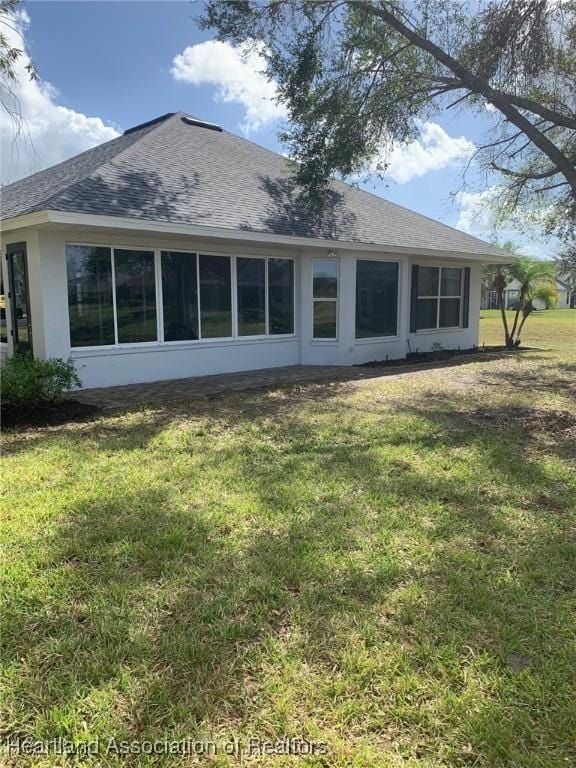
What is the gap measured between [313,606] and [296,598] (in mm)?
119

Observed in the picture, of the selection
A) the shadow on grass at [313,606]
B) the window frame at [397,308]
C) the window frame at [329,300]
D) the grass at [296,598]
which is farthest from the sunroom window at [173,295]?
the shadow on grass at [313,606]

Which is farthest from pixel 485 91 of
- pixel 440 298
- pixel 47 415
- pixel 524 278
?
pixel 524 278

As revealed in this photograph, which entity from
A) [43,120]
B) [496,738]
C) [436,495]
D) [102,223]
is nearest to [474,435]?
[436,495]

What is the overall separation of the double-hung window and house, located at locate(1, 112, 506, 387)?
0.08 ft

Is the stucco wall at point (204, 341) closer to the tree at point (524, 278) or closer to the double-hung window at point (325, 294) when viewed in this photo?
the double-hung window at point (325, 294)

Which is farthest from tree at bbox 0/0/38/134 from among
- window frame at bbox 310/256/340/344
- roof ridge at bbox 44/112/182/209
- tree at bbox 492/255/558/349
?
tree at bbox 492/255/558/349

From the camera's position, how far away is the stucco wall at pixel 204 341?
8812mm

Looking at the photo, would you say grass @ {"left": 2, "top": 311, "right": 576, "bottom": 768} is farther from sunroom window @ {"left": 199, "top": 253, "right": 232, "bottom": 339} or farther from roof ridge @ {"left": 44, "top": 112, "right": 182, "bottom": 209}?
sunroom window @ {"left": 199, "top": 253, "right": 232, "bottom": 339}

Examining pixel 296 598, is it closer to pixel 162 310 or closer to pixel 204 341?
pixel 162 310

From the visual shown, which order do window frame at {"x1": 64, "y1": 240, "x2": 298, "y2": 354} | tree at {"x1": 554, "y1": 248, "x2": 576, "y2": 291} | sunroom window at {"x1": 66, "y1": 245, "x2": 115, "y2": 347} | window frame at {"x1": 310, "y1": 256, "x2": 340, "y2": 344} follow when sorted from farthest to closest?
tree at {"x1": 554, "y1": 248, "x2": 576, "y2": 291} → window frame at {"x1": 310, "y1": 256, "x2": 340, "y2": 344} → window frame at {"x1": 64, "y1": 240, "x2": 298, "y2": 354} → sunroom window at {"x1": 66, "y1": 245, "x2": 115, "y2": 347}

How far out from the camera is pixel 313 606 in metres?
2.92

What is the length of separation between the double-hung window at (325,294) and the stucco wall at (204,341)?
125 millimetres

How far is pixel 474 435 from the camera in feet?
21.0

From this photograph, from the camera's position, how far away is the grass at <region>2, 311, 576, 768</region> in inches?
85.4
